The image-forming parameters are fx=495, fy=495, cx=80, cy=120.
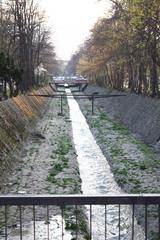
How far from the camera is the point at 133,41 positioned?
42219mm

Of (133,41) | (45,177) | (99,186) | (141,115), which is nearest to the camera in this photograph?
(99,186)

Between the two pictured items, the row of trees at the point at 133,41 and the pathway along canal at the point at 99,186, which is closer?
the pathway along canal at the point at 99,186

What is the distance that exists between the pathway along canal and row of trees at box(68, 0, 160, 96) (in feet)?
27.2

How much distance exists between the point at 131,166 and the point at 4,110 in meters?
9.60

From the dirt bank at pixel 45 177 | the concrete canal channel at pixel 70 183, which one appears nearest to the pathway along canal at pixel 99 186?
the concrete canal channel at pixel 70 183

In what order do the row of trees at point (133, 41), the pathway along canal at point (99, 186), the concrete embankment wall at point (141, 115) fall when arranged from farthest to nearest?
the row of trees at point (133, 41)
the concrete embankment wall at point (141, 115)
the pathway along canal at point (99, 186)

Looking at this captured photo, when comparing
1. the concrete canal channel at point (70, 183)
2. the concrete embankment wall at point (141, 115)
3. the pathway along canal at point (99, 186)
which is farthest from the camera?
the concrete embankment wall at point (141, 115)

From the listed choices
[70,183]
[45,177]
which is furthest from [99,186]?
[45,177]

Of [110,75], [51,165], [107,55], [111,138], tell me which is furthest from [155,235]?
[110,75]

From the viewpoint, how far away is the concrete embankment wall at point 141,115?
93.5ft

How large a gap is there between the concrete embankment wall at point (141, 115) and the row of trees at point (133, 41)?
74.7 inches

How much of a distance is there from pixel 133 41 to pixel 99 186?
1062 inches

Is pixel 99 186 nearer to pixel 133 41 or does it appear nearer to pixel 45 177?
pixel 45 177

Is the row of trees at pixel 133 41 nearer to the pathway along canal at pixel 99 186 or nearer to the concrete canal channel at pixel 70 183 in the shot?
the pathway along canal at pixel 99 186
